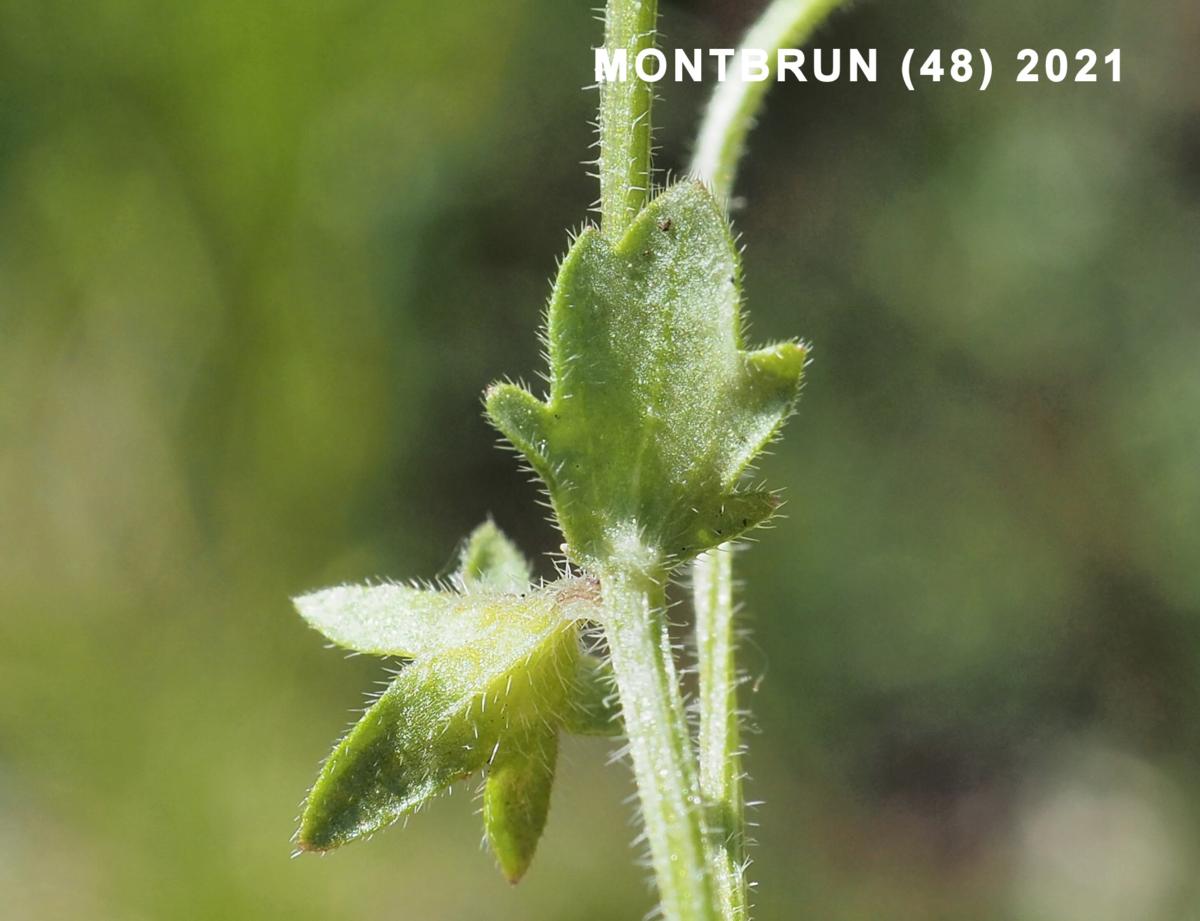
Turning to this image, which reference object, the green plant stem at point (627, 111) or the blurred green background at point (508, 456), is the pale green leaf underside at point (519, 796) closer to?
the green plant stem at point (627, 111)

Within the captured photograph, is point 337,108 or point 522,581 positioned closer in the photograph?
point 522,581

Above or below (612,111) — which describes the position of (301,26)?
above

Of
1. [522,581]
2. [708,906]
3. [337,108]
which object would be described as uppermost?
[337,108]

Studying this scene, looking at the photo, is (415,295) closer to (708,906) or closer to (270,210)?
(270,210)

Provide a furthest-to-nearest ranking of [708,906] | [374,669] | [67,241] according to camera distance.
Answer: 1. [374,669]
2. [67,241]
3. [708,906]

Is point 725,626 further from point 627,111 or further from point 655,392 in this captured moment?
point 627,111

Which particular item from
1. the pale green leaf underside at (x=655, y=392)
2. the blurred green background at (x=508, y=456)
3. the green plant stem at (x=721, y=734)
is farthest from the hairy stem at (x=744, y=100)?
the blurred green background at (x=508, y=456)

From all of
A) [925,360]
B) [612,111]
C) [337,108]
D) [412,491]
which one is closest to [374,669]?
[412,491]
